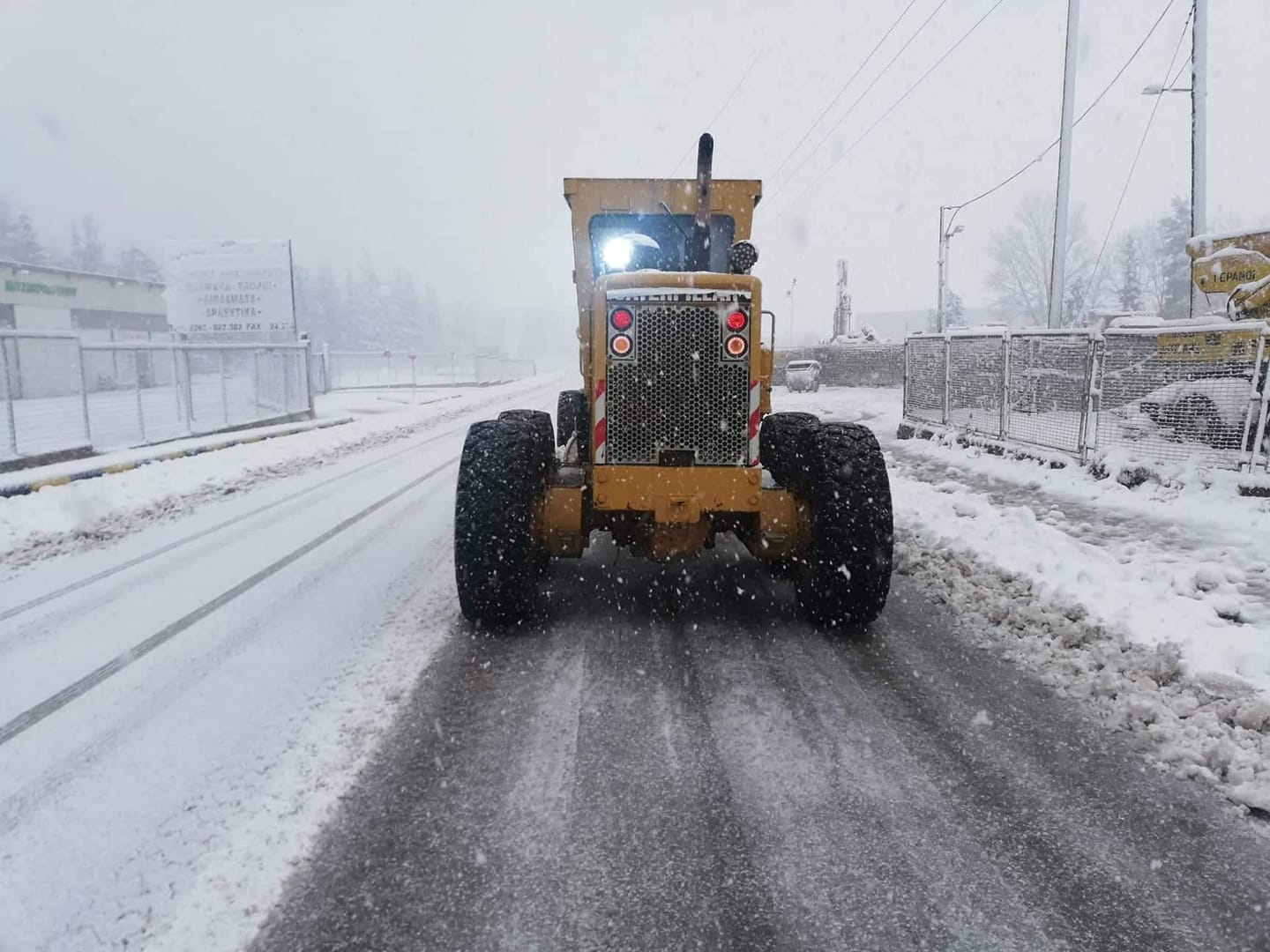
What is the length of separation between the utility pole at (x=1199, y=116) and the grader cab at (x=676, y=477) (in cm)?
1517

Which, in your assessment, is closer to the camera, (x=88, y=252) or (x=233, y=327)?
(x=233, y=327)

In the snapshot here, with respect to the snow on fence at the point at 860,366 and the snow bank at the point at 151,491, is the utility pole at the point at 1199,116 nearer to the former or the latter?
the snow on fence at the point at 860,366

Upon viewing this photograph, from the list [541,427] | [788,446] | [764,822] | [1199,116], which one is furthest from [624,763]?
[1199,116]

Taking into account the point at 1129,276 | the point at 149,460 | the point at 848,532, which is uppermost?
the point at 1129,276

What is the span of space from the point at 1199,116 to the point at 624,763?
1915cm

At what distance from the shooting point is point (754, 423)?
4.73 m

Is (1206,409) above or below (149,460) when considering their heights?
above

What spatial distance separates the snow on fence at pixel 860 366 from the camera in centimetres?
3244

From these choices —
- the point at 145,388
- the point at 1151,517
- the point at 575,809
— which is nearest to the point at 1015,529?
the point at 1151,517

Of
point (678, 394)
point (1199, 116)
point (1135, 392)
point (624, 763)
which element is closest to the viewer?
point (624, 763)

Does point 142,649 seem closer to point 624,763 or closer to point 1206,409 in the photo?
point 624,763

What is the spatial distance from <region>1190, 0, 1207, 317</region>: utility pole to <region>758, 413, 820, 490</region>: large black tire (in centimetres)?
1451

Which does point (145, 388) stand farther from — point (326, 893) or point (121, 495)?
point (326, 893)

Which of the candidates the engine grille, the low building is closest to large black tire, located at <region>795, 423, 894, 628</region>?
the engine grille
